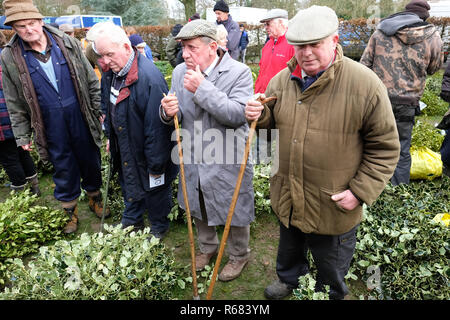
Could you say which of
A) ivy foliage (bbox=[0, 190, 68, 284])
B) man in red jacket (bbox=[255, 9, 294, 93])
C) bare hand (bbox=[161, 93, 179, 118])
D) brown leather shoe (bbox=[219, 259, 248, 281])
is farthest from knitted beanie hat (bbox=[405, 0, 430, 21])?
ivy foliage (bbox=[0, 190, 68, 284])

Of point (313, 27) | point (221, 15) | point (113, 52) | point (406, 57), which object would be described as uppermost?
point (313, 27)

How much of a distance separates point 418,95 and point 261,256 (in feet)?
8.55

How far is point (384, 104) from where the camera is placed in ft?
6.16

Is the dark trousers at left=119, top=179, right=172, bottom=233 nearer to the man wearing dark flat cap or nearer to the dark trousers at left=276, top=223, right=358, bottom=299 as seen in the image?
the dark trousers at left=276, top=223, right=358, bottom=299

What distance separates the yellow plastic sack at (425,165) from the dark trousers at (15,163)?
17.0ft

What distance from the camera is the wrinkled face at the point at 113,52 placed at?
2711mm

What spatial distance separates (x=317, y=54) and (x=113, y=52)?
5.61 feet

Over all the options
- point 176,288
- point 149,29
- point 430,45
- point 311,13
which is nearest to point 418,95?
point 430,45

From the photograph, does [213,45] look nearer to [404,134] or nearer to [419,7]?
[404,134]

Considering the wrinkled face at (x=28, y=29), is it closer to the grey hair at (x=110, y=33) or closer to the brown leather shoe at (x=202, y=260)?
the grey hair at (x=110, y=33)

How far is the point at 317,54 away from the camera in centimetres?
188

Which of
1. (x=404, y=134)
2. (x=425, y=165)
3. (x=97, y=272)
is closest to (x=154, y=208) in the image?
(x=97, y=272)

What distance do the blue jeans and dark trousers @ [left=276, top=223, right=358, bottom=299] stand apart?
1358mm

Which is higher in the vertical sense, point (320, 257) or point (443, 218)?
point (320, 257)
